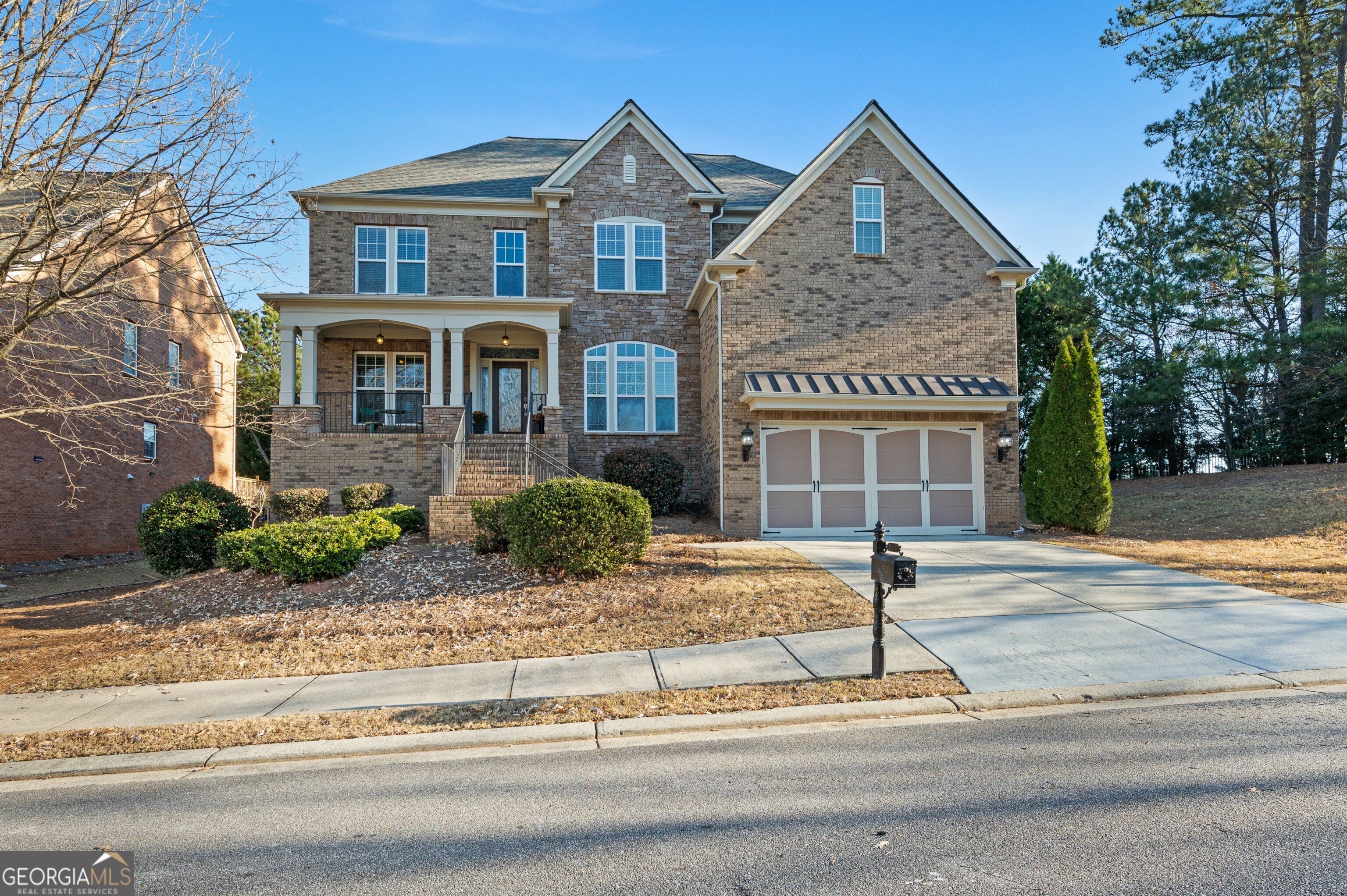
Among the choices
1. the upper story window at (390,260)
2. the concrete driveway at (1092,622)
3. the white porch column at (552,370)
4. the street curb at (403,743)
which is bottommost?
the street curb at (403,743)

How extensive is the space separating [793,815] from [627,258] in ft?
53.2

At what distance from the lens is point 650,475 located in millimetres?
16609

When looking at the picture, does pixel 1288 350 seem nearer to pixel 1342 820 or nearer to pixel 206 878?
pixel 1342 820

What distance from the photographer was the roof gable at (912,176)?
52.9 ft

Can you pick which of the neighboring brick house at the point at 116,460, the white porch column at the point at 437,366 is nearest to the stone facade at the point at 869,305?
the white porch column at the point at 437,366

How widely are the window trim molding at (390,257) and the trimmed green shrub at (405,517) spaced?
21.2ft

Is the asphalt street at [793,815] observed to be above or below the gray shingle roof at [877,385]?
below

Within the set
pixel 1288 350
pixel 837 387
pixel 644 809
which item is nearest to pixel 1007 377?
pixel 837 387

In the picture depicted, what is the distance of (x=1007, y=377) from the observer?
16453 mm

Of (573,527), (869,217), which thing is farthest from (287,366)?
(869,217)

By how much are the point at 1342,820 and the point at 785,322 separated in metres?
12.8

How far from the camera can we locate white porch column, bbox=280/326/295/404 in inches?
670

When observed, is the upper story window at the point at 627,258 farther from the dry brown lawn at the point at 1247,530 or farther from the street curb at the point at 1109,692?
the street curb at the point at 1109,692

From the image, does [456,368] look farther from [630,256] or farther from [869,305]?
[869,305]
